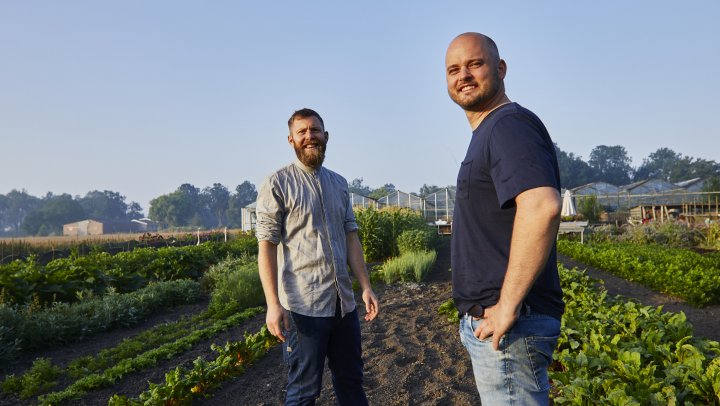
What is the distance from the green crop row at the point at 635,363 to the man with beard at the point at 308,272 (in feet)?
4.34

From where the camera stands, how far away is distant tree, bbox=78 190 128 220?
124812mm

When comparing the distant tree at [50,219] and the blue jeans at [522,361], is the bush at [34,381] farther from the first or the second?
the distant tree at [50,219]

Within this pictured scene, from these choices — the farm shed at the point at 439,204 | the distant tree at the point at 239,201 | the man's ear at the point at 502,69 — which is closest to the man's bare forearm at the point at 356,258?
the man's ear at the point at 502,69

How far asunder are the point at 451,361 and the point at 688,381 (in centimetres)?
213

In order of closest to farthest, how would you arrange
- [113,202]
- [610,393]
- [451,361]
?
[610,393] < [451,361] < [113,202]

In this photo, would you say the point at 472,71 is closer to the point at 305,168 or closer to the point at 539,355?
the point at 539,355

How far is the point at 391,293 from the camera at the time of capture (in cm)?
806

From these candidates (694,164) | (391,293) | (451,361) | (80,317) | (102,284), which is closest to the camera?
(451,361)

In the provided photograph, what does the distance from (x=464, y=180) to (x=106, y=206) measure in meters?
142

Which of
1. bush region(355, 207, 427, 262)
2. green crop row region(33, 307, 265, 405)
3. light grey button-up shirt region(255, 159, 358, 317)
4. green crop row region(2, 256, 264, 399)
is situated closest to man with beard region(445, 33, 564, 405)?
light grey button-up shirt region(255, 159, 358, 317)

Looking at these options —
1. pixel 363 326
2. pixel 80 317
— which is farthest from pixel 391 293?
pixel 80 317

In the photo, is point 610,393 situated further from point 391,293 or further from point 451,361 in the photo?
point 391,293

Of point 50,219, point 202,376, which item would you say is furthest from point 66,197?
point 202,376

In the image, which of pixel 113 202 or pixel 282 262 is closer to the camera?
pixel 282 262
